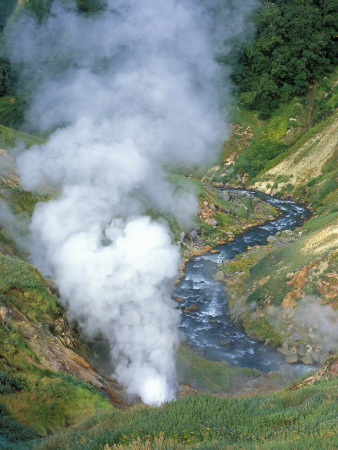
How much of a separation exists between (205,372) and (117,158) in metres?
14.2

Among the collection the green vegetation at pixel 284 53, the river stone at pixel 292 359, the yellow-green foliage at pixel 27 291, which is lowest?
the river stone at pixel 292 359

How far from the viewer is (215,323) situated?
2111 centimetres

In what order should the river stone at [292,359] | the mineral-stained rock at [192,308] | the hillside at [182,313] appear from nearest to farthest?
the hillside at [182,313], the river stone at [292,359], the mineral-stained rock at [192,308]

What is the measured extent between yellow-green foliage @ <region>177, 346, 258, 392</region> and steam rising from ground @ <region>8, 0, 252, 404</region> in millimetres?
622

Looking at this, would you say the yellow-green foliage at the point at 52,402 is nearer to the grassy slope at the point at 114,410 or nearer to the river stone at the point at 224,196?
the grassy slope at the point at 114,410

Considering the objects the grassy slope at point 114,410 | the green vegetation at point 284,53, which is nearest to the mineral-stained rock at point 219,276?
the grassy slope at point 114,410

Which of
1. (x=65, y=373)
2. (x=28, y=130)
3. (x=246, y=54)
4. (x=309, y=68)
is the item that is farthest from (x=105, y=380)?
(x=246, y=54)

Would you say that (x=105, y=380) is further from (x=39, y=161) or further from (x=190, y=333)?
(x=39, y=161)

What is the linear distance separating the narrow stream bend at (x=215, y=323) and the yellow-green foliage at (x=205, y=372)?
113cm

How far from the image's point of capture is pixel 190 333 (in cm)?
1975

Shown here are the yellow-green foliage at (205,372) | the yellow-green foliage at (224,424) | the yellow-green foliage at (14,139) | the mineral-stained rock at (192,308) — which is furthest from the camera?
the yellow-green foliage at (14,139)

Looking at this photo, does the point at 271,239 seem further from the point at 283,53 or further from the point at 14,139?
the point at 283,53

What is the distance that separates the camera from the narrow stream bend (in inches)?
708

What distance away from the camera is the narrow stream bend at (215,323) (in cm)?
1798
